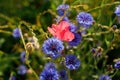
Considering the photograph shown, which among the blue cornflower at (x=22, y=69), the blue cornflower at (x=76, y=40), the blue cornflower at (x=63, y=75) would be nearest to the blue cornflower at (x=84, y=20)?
the blue cornflower at (x=76, y=40)

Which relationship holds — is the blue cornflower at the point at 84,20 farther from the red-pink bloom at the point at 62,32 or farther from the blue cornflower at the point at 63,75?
the blue cornflower at the point at 63,75

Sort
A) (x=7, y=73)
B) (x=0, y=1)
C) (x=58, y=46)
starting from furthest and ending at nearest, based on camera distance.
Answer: (x=0, y=1) < (x=7, y=73) < (x=58, y=46)

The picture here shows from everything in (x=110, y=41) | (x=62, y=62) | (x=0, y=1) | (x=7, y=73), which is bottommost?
(x=62, y=62)

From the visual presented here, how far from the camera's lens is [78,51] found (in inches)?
54.0

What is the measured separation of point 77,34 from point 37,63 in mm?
433

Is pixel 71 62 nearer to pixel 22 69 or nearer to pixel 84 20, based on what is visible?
pixel 84 20

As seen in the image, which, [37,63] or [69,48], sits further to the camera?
[37,63]

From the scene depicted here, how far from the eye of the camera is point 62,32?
45.9 inches

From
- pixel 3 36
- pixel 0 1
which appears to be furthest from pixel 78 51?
pixel 0 1

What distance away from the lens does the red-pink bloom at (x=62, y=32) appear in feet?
3.74

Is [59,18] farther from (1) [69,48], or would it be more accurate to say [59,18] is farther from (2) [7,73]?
(2) [7,73]

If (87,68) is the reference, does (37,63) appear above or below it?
above

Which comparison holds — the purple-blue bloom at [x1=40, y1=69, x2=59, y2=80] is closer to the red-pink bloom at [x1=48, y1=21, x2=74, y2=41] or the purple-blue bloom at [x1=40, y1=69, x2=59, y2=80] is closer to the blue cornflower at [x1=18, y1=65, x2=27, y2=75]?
the red-pink bloom at [x1=48, y1=21, x2=74, y2=41]

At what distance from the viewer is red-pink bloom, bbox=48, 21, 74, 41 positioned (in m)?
1.14
